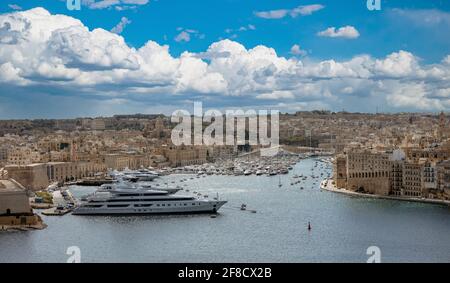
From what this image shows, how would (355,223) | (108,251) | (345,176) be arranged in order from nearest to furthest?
(108,251), (355,223), (345,176)

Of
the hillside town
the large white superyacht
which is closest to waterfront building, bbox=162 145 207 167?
the hillside town

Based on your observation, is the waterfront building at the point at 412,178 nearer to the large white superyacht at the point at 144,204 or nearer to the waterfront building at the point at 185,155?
the large white superyacht at the point at 144,204

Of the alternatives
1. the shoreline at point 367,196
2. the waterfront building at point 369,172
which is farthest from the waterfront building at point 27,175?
the waterfront building at point 369,172

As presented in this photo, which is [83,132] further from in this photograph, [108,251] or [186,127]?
[108,251]

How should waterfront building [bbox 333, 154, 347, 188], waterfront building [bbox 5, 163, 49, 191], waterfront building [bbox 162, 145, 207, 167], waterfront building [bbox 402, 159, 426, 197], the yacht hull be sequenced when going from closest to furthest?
1. the yacht hull
2. waterfront building [bbox 402, 159, 426, 197]
3. waterfront building [bbox 5, 163, 49, 191]
4. waterfront building [bbox 333, 154, 347, 188]
5. waterfront building [bbox 162, 145, 207, 167]

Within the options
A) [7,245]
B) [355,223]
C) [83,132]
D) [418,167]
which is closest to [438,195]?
[418,167]

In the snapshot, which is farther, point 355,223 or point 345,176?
point 345,176

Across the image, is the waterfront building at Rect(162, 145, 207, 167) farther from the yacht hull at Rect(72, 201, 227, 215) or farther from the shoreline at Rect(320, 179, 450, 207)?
the yacht hull at Rect(72, 201, 227, 215)
